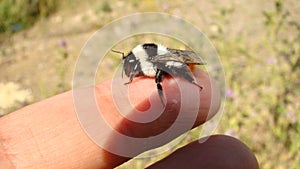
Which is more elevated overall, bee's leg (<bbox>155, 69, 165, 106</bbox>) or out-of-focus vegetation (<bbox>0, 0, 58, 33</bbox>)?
out-of-focus vegetation (<bbox>0, 0, 58, 33</bbox>)

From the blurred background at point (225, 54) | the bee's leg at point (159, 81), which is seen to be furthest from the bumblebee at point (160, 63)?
the blurred background at point (225, 54)

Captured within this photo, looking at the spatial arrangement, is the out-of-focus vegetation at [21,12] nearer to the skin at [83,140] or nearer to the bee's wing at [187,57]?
the skin at [83,140]

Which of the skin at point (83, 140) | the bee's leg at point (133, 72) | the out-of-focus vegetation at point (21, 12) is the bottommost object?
the skin at point (83, 140)

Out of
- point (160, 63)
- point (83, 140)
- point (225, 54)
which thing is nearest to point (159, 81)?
point (160, 63)

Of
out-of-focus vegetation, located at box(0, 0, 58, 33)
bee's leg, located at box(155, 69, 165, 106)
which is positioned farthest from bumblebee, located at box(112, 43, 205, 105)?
out-of-focus vegetation, located at box(0, 0, 58, 33)

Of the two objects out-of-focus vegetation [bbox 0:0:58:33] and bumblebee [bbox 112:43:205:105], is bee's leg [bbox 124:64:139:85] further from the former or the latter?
out-of-focus vegetation [bbox 0:0:58:33]

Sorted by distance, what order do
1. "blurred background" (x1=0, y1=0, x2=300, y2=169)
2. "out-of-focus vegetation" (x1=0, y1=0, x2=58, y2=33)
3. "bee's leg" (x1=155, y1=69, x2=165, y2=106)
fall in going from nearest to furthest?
1. "bee's leg" (x1=155, y1=69, x2=165, y2=106)
2. "blurred background" (x1=0, y1=0, x2=300, y2=169)
3. "out-of-focus vegetation" (x1=0, y1=0, x2=58, y2=33)

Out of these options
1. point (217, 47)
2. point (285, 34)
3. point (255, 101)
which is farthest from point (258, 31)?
point (255, 101)
